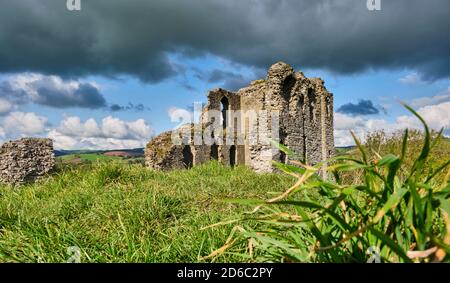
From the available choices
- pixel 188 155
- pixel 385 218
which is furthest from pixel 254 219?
pixel 188 155

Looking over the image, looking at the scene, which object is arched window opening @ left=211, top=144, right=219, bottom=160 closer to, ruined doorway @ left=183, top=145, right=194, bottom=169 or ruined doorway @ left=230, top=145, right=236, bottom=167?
ruined doorway @ left=230, top=145, right=236, bottom=167

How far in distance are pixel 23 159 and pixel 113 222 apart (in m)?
11.4

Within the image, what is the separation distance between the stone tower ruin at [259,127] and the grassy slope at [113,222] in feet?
34.3

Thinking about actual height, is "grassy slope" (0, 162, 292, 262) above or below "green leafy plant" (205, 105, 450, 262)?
below

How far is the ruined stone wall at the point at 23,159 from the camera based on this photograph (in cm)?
1360

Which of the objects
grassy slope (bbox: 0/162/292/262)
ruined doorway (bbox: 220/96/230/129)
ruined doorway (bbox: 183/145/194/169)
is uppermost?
ruined doorway (bbox: 220/96/230/129)

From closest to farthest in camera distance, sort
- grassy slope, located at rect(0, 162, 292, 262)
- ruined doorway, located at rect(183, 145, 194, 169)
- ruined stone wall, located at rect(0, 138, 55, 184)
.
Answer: grassy slope, located at rect(0, 162, 292, 262) < ruined stone wall, located at rect(0, 138, 55, 184) < ruined doorway, located at rect(183, 145, 194, 169)

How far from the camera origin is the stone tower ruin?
19.0 meters

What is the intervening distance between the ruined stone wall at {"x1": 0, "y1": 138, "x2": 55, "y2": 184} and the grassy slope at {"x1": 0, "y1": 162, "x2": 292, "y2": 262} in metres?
6.97

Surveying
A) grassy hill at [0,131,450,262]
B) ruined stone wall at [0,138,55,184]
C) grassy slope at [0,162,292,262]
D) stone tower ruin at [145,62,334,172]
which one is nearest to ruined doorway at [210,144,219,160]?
stone tower ruin at [145,62,334,172]

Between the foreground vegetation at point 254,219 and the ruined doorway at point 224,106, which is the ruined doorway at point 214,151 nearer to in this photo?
the ruined doorway at point 224,106

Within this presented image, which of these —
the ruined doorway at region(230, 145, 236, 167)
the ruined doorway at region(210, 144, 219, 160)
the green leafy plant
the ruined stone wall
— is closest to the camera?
the green leafy plant
